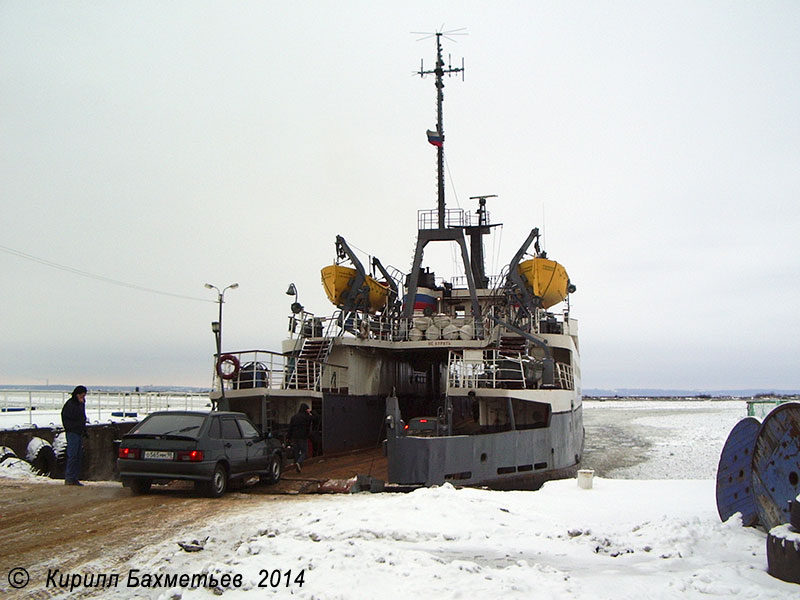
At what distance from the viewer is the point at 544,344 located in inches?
672

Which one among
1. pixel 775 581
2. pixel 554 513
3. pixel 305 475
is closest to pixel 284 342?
pixel 305 475

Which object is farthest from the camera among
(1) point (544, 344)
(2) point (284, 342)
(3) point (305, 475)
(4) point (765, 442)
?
(2) point (284, 342)

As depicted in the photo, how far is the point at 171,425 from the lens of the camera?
10383mm

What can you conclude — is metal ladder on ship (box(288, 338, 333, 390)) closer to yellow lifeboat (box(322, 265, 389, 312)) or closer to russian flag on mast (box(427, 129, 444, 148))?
yellow lifeboat (box(322, 265, 389, 312))

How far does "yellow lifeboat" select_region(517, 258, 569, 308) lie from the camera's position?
20.3m

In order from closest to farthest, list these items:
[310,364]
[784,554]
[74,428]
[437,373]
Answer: [784,554]
[74,428]
[310,364]
[437,373]

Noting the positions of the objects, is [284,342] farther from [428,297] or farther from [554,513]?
[554,513]

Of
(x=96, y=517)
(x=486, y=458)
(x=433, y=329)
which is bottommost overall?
(x=486, y=458)

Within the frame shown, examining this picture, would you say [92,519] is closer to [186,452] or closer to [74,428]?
[186,452]

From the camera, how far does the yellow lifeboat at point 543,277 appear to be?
20.3 meters

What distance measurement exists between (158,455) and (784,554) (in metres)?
8.24

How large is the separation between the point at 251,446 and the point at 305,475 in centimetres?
233

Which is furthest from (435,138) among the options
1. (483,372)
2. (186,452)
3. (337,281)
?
(186,452)

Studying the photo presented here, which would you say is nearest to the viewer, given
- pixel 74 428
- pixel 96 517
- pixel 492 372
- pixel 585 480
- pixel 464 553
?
pixel 464 553
